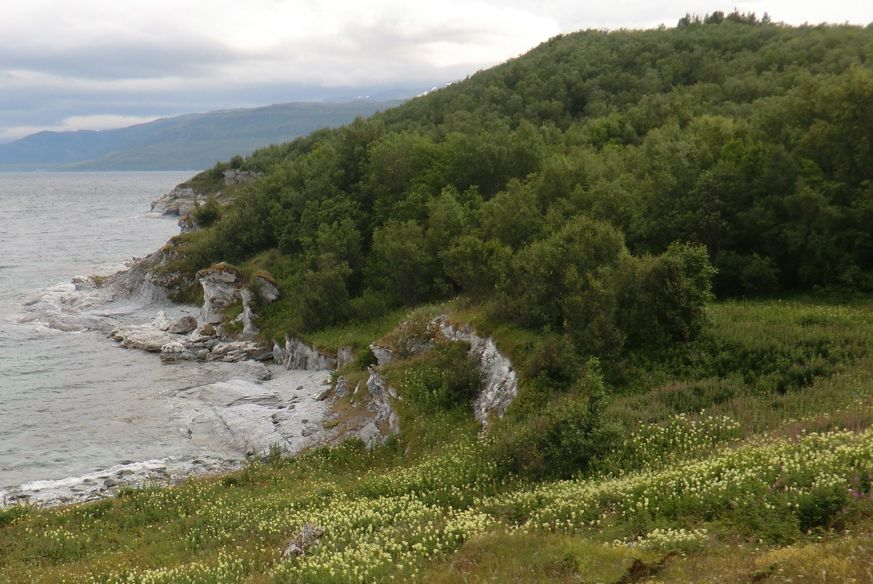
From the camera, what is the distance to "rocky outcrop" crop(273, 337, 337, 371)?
47.0 m

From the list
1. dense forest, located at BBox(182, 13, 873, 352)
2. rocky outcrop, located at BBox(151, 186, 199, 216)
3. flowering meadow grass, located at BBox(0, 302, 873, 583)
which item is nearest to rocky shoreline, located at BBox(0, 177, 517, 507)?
dense forest, located at BBox(182, 13, 873, 352)

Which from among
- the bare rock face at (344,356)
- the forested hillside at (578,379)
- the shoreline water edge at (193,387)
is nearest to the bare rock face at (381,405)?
the forested hillside at (578,379)

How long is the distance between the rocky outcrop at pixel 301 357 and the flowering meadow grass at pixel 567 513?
727 inches

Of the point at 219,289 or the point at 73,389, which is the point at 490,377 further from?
the point at 219,289

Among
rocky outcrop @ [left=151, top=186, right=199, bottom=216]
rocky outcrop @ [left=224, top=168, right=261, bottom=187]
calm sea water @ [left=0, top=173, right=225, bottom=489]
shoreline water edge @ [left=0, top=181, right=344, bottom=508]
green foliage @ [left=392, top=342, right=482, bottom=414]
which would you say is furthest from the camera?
rocky outcrop @ [left=151, top=186, right=199, bottom=216]

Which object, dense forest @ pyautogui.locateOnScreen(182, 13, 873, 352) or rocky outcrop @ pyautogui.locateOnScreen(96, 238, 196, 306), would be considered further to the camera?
rocky outcrop @ pyautogui.locateOnScreen(96, 238, 196, 306)

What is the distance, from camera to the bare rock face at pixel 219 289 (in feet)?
198

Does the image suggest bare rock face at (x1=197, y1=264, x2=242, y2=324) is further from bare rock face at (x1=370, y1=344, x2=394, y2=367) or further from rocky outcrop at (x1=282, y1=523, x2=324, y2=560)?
rocky outcrop at (x1=282, y1=523, x2=324, y2=560)

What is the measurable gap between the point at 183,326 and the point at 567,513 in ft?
167

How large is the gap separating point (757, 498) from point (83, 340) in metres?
56.9

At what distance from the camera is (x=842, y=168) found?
3284cm

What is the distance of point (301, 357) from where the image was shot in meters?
49.2

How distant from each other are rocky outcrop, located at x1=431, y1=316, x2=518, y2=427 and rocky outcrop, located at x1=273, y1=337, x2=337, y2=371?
1542cm

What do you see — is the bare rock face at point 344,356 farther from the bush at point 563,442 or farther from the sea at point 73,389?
the bush at point 563,442
